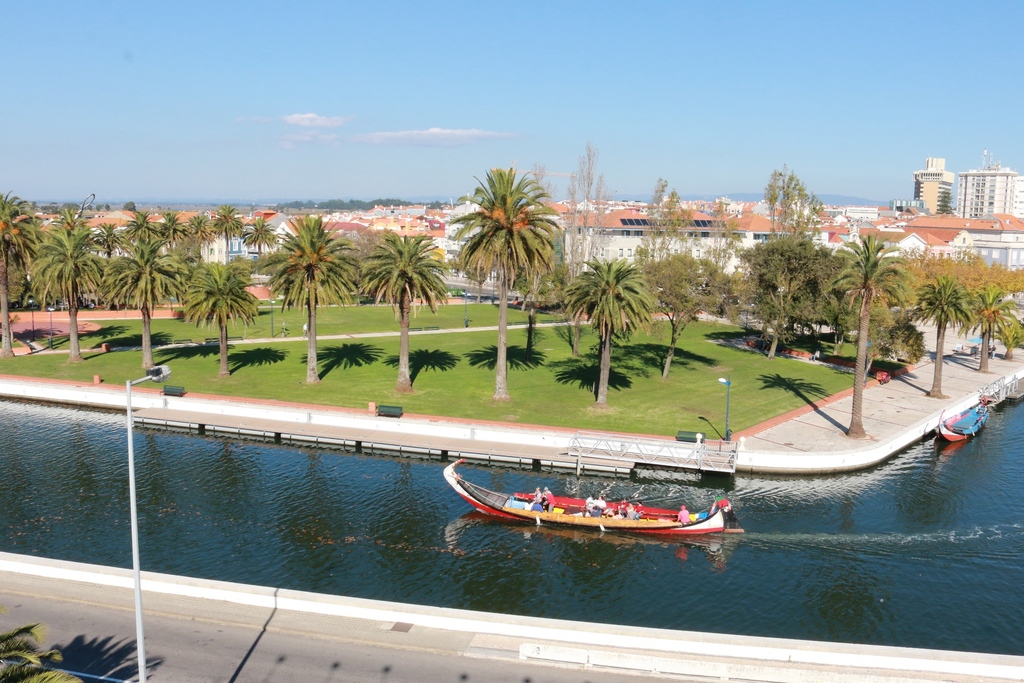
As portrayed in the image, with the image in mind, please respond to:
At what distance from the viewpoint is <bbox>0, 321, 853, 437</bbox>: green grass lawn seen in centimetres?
5444

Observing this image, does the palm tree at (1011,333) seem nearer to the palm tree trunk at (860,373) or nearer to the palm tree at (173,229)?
the palm tree trunk at (860,373)

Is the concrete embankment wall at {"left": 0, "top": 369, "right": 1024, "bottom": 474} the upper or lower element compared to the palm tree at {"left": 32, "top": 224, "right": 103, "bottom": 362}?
lower

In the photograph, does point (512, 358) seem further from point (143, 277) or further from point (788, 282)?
point (143, 277)

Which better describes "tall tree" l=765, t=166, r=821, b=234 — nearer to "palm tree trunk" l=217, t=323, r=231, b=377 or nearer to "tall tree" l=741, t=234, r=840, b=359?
"tall tree" l=741, t=234, r=840, b=359

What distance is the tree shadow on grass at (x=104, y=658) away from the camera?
928 inches

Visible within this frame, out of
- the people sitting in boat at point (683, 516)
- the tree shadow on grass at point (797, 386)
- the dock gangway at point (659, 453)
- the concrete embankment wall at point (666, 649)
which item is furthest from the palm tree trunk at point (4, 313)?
the tree shadow on grass at point (797, 386)

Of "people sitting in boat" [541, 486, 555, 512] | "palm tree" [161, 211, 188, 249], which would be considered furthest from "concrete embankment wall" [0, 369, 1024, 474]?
"palm tree" [161, 211, 188, 249]

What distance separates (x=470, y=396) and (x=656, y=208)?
189ft

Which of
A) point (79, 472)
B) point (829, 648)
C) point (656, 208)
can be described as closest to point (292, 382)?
point (79, 472)

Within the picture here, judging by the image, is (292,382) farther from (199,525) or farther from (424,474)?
(199,525)

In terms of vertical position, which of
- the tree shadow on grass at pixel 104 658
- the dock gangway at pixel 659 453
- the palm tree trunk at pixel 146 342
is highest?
the palm tree trunk at pixel 146 342

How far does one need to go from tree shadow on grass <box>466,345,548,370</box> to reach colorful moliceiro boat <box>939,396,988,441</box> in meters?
31.5

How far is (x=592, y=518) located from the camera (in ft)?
124

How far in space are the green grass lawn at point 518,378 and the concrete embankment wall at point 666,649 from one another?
25.4 meters
